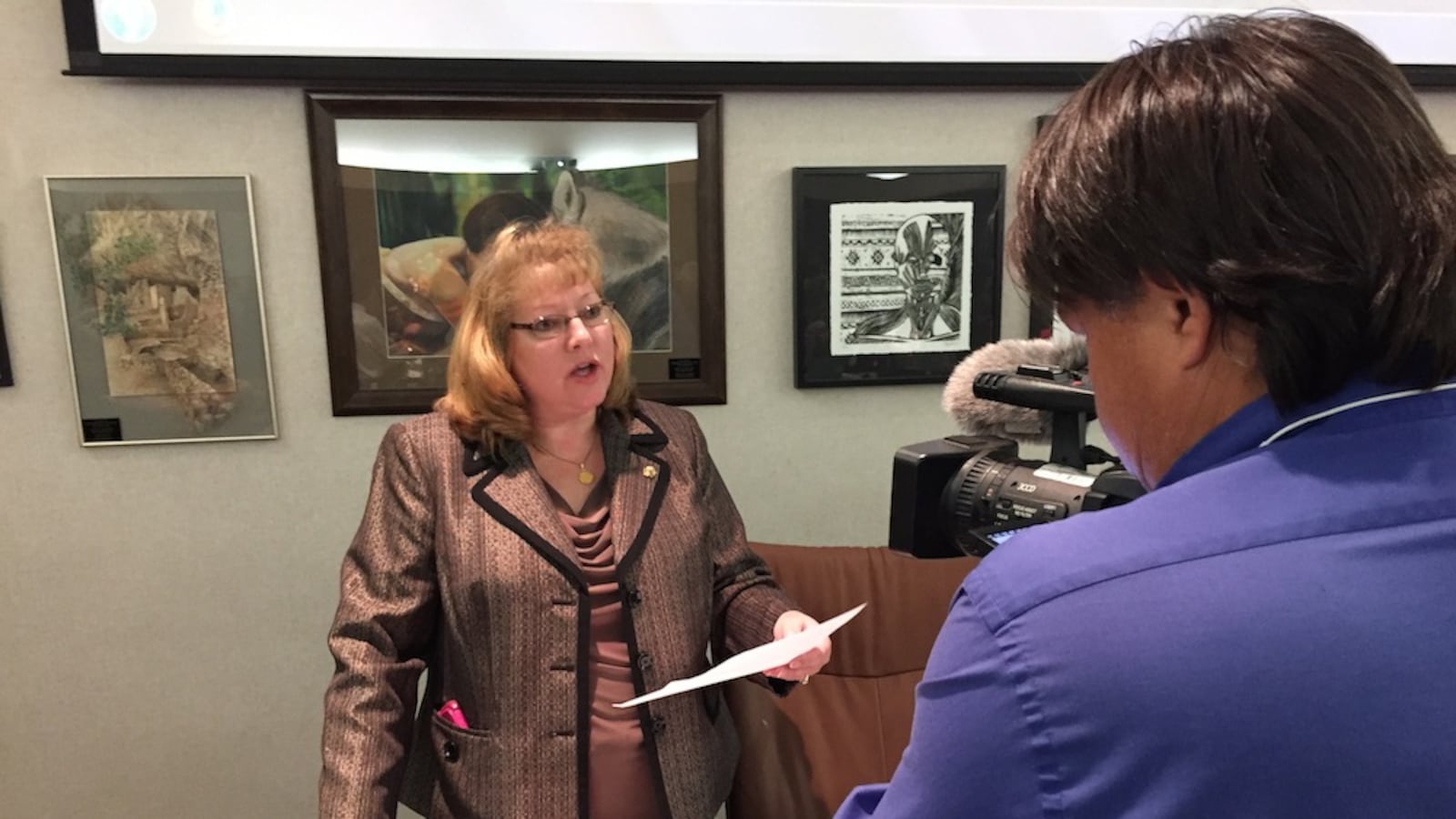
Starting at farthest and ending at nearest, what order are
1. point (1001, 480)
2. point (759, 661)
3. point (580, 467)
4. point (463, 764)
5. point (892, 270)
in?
point (892, 270) → point (580, 467) → point (463, 764) → point (759, 661) → point (1001, 480)

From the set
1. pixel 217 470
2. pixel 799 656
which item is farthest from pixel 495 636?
pixel 217 470

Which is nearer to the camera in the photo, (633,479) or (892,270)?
(633,479)

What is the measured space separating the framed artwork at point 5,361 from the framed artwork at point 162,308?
10 centimetres

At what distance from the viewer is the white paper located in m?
1.08

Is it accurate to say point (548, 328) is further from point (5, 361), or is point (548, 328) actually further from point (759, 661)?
point (5, 361)

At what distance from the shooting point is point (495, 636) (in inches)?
47.1

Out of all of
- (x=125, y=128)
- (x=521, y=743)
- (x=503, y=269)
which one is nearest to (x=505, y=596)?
(x=521, y=743)

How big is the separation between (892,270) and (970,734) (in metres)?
1.42

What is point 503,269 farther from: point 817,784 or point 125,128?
point 817,784

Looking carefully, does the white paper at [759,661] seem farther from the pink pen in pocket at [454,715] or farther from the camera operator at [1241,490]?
the camera operator at [1241,490]

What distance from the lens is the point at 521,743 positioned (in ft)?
3.92

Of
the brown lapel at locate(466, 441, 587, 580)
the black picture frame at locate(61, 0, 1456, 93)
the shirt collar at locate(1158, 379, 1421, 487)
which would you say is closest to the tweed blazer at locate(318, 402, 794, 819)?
the brown lapel at locate(466, 441, 587, 580)

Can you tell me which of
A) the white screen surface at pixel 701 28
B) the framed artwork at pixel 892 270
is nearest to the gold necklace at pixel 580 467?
the framed artwork at pixel 892 270

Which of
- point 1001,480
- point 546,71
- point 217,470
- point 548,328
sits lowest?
point 217,470
